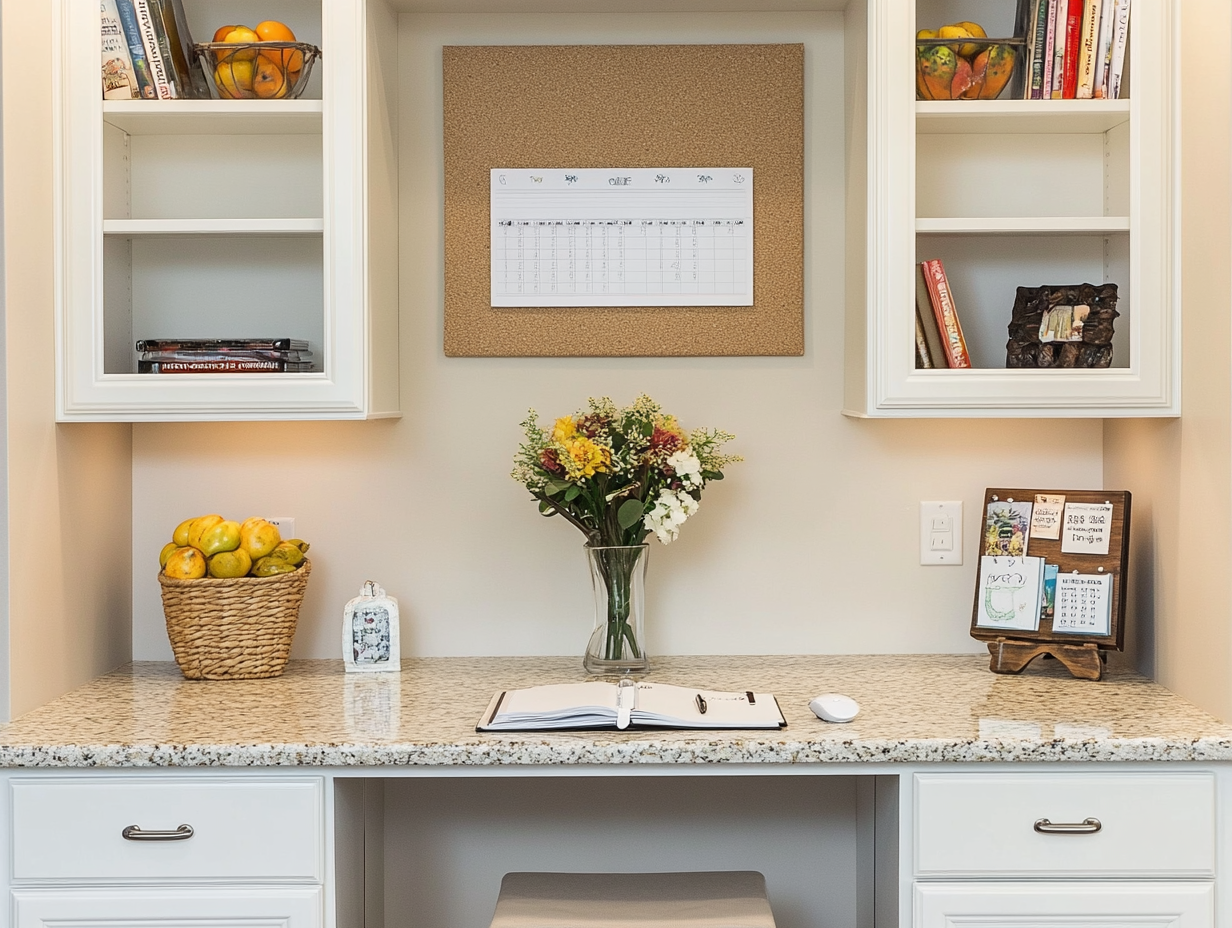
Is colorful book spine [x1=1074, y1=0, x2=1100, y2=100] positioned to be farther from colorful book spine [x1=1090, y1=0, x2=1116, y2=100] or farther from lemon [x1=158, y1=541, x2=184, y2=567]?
lemon [x1=158, y1=541, x2=184, y2=567]

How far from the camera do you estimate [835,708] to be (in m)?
1.73

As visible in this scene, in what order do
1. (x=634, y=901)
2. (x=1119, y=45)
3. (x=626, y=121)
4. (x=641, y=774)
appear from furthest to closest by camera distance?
1. (x=626, y=121)
2. (x=1119, y=45)
3. (x=634, y=901)
4. (x=641, y=774)

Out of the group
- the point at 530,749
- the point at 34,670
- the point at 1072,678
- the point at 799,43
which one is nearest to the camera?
the point at 530,749

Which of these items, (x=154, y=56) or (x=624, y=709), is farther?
(x=154, y=56)

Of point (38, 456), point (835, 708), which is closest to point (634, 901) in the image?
point (835, 708)

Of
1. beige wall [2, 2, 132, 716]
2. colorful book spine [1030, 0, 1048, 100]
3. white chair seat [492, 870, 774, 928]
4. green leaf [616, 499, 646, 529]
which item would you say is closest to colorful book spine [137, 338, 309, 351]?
beige wall [2, 2, 132, 716]

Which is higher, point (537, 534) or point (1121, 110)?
point (1121, 110)

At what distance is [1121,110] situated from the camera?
1929mm

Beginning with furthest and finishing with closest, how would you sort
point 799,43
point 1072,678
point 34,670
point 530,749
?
point 799,43
point 1072,678
point 34,670
point 530,749

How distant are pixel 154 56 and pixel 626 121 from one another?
32.9 inches

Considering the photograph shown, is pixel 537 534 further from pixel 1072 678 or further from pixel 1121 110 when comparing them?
pixel 1121 110

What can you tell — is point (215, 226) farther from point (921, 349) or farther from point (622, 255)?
point (921, 349)

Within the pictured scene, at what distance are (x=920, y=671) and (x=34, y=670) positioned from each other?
1497 millimetres

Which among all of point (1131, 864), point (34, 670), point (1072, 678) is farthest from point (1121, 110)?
point (34, 670)
